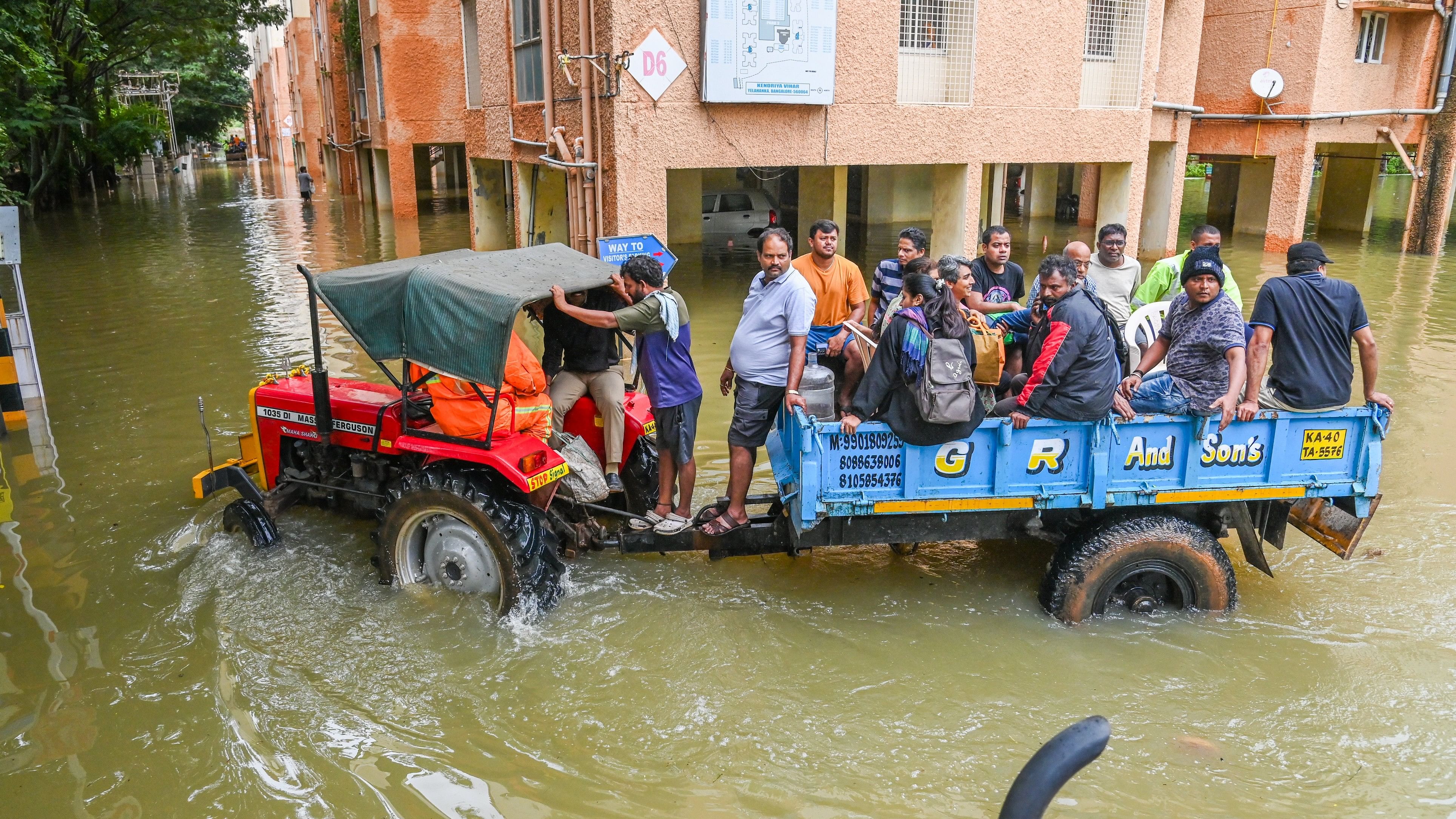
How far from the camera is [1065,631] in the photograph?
5426 mm

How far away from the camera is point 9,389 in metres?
9.23

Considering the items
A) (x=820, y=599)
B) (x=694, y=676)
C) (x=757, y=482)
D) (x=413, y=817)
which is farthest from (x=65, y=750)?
(x=757, y=482)

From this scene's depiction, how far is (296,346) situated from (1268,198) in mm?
21393

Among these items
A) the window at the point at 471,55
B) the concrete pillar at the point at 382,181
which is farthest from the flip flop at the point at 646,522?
the concrete pillar at the point at 382,181

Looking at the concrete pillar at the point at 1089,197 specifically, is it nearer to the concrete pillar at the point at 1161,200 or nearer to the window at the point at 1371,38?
the concrete pillar at the point at 1161,200

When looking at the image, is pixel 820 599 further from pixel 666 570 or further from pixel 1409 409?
pixel 1409 409

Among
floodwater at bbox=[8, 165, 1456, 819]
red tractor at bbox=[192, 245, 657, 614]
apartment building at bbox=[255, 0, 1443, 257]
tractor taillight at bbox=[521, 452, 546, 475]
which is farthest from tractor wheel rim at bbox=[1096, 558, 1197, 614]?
apartment building at bbox=[255, 0, 1443, 257]

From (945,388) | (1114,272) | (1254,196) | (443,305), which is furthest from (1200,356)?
(1254,196)

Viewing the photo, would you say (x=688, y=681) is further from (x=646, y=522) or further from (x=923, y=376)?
(x=923, y=376)

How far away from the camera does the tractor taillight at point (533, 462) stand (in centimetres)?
538

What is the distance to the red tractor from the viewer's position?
527 centimetres

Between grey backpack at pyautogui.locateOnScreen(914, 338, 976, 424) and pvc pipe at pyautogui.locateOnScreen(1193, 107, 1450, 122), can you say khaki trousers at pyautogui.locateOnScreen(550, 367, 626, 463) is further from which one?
pvc pipe at pyautogui.locateOnScreen(1193, 107, 1450, 122)

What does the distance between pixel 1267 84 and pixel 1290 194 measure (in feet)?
7.04

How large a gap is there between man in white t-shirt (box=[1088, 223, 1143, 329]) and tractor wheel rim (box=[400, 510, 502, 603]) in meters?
4.50
